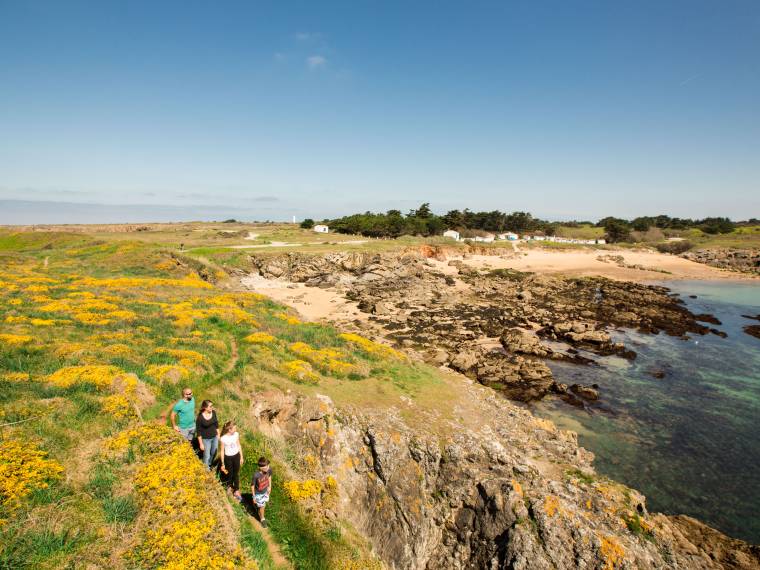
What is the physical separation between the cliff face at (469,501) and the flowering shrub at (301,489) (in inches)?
39.3

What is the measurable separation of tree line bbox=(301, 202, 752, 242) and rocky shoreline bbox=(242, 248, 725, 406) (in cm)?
3233

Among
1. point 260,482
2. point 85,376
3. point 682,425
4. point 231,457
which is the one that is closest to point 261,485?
point 260,482

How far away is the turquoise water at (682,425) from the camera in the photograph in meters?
17.6

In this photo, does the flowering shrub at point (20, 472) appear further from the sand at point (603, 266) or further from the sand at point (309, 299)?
the sand at point (603, 266)

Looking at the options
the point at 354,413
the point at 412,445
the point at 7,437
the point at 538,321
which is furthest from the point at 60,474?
the point at 538,321

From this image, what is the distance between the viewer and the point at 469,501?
1340 centimetres

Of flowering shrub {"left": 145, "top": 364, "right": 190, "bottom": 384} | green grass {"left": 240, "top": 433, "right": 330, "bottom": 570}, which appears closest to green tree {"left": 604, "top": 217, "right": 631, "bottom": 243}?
flowering shrub {"left": 145, "top": 364, "right": 190, "bottom": 384}

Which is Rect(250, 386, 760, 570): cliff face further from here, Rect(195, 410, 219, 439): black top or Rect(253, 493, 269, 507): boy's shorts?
Rect(195, 410, 219, 439): black top

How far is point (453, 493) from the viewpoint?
13625 mm

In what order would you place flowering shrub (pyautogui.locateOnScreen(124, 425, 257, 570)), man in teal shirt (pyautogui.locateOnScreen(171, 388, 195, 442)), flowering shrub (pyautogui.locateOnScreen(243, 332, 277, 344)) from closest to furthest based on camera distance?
flowering shrub (pyautogui.locateOnScreen(124, 425, 257, 570)) → man in teal shirt (pyautogui.locateOnScreen(171, 388, 195, 442)) → flowering shrub (pyautogui.locateOnScreen(243, 332, 277, 344))

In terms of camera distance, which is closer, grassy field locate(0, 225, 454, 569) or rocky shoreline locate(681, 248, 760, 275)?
grassy field locate(0, 225, 454, 569)

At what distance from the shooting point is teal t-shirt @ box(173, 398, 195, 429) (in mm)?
10844

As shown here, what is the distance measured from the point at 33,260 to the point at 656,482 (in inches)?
2126

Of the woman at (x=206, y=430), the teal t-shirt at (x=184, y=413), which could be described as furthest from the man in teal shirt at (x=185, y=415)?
the woman at (x=206, y=430)
